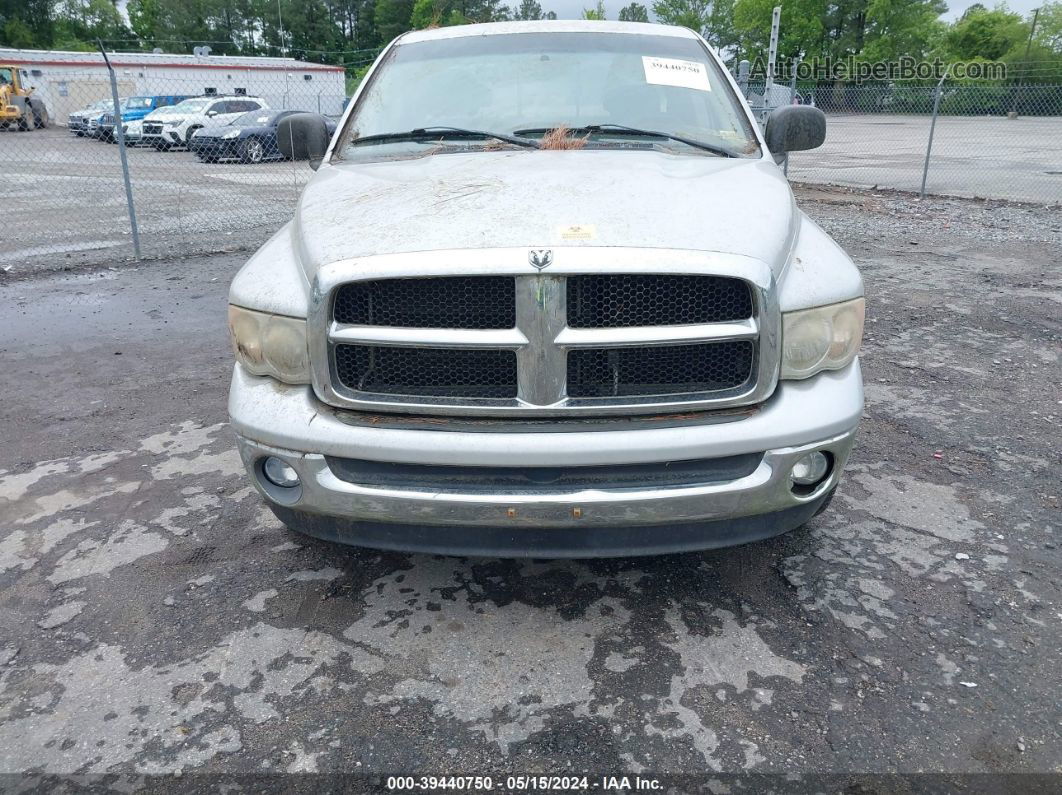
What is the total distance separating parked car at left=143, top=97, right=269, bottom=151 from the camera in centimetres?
2342

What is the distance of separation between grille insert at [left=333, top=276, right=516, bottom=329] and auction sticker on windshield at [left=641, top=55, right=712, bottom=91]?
1948mm

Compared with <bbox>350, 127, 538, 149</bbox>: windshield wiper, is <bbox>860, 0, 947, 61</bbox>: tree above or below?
above

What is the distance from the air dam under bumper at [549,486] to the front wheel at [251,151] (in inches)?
762

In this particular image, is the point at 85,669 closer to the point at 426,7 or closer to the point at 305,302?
the point at 305,302

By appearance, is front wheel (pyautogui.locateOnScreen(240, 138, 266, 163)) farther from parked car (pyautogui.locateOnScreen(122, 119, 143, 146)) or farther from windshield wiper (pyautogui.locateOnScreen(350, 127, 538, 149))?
windshield wiper (pyautogui.locateOnScreen(350, 127, 538, 149))

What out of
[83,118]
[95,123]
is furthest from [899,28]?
[95,123]

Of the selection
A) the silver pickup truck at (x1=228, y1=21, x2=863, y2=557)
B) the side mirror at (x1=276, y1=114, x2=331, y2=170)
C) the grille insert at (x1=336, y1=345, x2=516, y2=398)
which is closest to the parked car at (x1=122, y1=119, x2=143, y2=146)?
the side mirror at (x1=276, y1=114, x2=331, y2=170)

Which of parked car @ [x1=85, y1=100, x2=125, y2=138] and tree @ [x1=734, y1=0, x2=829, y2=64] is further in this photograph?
tree @ [x1=734, y1=0, x2=829, y2=64]

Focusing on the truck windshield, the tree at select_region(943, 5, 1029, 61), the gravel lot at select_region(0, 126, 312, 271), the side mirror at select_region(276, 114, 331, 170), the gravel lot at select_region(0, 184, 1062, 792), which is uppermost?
the tree at select_region(943, 5, 1029, 61)

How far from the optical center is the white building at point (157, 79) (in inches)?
1419

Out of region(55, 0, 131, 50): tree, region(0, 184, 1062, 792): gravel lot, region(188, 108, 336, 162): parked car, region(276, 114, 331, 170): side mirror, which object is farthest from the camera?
region(55, 0, 131, 50): tree

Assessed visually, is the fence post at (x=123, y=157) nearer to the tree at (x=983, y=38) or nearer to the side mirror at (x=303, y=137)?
the side mirror at (x=303, y=137)

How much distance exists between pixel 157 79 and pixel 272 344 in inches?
1610

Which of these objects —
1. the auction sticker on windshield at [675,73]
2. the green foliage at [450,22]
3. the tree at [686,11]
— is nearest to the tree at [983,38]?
the green foliage at [450,22]
